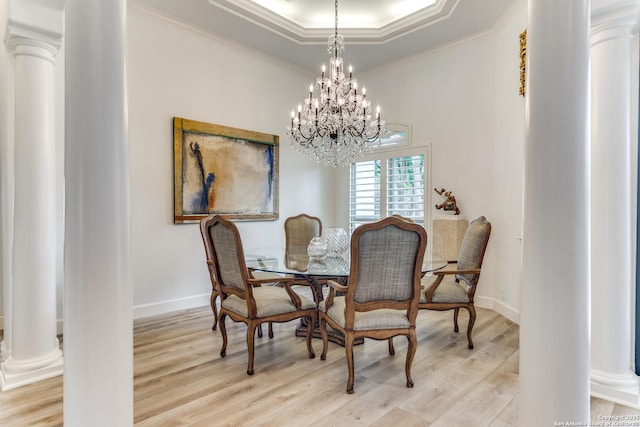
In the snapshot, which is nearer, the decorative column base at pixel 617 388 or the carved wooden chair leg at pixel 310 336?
the decorative column base at pixel 617 388

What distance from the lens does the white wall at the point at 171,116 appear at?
4012 millimetres

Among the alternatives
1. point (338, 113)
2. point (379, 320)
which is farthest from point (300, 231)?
point (379, 320)

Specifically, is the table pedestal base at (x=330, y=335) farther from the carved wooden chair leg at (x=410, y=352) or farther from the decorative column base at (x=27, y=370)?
the decorative column base at (x=27, y=370)

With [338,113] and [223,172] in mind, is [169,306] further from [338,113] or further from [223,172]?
[338,113]

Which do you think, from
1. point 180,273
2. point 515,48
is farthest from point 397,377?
point 515,48

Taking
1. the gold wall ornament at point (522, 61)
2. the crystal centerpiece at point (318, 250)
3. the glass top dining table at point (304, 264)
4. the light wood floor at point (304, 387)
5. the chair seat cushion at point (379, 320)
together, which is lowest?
the light wood floor at point (304, 387)

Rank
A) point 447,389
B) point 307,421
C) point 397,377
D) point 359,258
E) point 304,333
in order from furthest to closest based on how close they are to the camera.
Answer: point 304,333, point 397,377, point 447,389, point 359,258, point 307,421

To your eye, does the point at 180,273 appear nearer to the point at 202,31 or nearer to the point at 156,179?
the point at 156,179

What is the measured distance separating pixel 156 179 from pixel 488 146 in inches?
159

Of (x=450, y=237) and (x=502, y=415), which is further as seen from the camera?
(x=450, y=237)

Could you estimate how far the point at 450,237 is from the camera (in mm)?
4629

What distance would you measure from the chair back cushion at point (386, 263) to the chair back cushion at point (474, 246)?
1053mm

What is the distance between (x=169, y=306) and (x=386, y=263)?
2.99m

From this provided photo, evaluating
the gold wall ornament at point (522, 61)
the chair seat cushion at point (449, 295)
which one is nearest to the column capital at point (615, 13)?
the gold wall ornament at point (522, 61)
